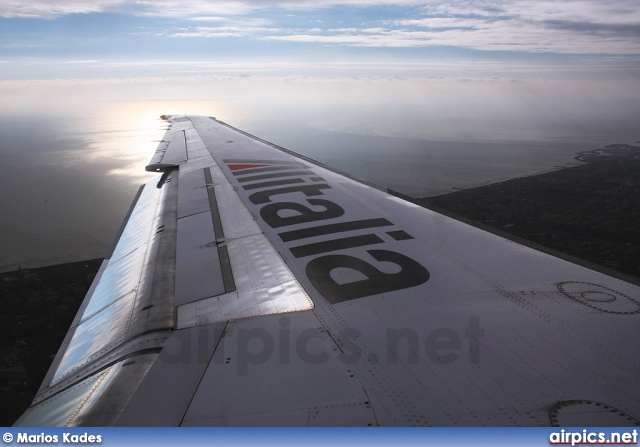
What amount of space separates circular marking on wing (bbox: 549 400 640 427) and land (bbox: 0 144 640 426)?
2.41m

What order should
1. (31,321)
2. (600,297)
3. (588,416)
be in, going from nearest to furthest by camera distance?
(588,416) < (600,297) < (31,321)

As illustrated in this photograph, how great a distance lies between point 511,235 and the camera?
521 cm

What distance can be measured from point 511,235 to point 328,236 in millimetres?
2432

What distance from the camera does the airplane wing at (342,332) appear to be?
2.25 metres

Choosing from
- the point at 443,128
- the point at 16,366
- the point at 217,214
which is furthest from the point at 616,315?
the point at 443,128

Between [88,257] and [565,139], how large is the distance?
93.6 meters

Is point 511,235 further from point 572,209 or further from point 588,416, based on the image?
point 572,209

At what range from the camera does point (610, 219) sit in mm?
31984

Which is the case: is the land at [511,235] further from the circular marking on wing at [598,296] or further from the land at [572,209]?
the circular marking on wing at [598,296]

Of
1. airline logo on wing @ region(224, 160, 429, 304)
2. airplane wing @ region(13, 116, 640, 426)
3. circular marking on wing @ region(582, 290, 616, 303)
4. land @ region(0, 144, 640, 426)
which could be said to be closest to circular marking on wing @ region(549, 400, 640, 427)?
airplane wing @ region(13, 116, 640, 426)

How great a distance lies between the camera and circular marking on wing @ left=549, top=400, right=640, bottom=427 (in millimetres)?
2129

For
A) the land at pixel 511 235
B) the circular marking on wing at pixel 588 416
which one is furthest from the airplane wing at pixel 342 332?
the land at pixel 511 235

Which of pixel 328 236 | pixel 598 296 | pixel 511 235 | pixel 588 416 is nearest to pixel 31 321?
pixel 328 236

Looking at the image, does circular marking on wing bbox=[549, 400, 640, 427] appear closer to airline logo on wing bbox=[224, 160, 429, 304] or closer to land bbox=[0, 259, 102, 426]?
airline logo on wing bbox=[224, 160, 429, 304]
